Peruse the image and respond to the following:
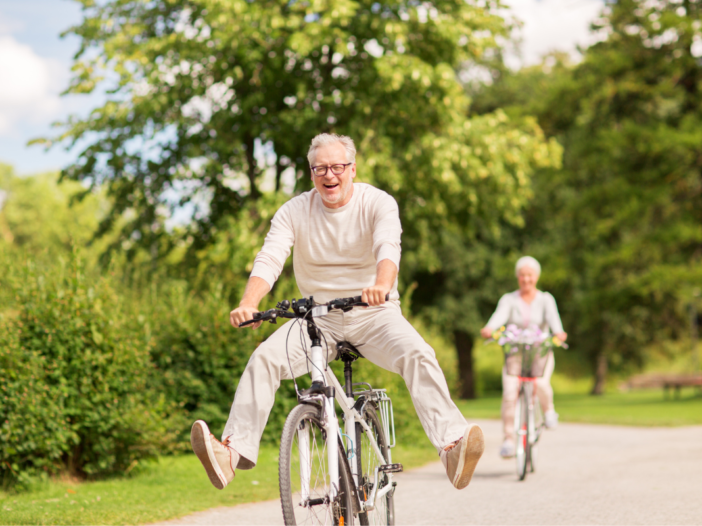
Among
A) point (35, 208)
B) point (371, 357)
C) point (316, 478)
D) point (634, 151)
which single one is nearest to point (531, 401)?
point (371, 357)

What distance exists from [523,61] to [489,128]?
16.1 metres

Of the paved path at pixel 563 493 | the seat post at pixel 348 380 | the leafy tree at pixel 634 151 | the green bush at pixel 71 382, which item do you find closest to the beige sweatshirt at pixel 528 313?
the paved path at pixel 563 493

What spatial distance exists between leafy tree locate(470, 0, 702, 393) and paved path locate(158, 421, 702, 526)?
526 inches

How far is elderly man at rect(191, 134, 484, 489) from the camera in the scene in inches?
151

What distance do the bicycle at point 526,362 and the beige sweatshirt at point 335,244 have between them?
4.15 meters

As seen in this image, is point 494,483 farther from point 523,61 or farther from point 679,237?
point 523,61

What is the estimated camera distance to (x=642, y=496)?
6504 millimetres

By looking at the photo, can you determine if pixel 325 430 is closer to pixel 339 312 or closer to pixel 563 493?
pixel 339 312

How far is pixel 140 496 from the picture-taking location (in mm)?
6578

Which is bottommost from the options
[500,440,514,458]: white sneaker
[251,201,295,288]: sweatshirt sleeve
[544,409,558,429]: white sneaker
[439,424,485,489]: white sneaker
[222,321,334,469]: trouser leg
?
[500,440,514,458]: white sneaker

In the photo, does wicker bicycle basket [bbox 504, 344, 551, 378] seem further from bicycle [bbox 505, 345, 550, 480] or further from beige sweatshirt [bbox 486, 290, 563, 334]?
beige sweatshirt [bbox 486, 290, 563, 334]

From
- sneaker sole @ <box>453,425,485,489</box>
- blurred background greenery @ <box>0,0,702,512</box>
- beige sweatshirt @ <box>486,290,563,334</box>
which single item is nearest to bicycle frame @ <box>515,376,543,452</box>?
beige sweatshirt @ <box>486,290,563,334</box>

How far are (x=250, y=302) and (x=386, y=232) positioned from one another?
78cm

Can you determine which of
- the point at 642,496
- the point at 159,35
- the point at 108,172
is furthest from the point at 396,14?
the point at 642,496
